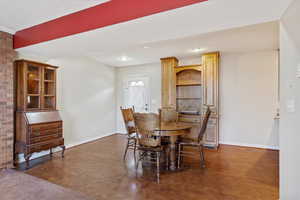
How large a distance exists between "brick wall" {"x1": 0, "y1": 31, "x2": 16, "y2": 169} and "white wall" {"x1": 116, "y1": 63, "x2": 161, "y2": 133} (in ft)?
11.3

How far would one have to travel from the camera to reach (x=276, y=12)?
5.42 ft

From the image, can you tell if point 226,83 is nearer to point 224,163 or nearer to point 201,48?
point 201,48

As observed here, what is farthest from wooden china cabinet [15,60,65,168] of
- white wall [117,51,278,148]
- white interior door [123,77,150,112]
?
white wall [117,51,278,148]

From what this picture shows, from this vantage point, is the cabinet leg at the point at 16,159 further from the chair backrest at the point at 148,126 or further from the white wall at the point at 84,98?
the chair backrest at the point at 148,126

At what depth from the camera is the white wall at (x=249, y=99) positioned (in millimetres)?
4148

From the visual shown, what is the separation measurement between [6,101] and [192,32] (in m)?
3.38

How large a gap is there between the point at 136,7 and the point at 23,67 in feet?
8.44

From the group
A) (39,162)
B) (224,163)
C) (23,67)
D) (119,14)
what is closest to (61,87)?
(23,67)

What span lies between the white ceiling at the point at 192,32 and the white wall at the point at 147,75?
4.51ft

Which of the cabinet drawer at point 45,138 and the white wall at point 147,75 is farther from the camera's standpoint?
the white wall at point 147,75

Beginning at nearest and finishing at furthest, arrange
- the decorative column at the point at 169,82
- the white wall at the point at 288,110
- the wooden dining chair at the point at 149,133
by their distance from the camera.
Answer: the white wall at the point at 288,110 < the wooden dining chair at the point at 149,133 < the decorative column at the point at 169,82

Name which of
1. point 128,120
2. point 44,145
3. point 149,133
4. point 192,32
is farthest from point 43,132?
point 192,32

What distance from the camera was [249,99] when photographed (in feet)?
14.3

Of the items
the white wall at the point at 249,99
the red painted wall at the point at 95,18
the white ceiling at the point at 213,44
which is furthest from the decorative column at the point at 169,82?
the red painted wall at the point at 95,18
